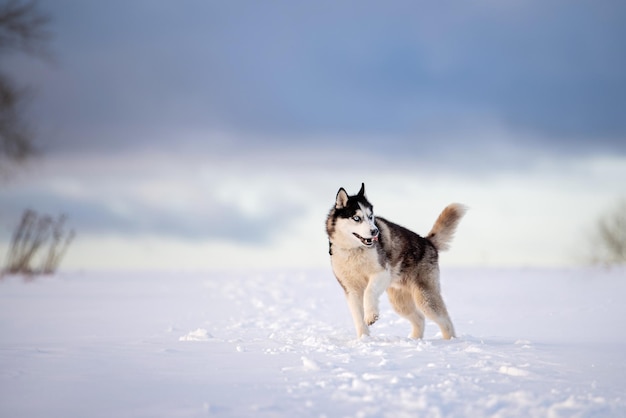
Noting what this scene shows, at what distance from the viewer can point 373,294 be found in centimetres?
669

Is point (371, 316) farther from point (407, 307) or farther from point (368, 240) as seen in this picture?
point (407, 307)

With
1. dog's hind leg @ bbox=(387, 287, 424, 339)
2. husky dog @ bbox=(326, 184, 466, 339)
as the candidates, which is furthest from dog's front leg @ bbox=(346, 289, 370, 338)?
dog's hind leg @ bbox=(387, 287, 424, 339)

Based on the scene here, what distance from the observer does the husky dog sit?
6801 millimetres

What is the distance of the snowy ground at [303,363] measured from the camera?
13.7 feet

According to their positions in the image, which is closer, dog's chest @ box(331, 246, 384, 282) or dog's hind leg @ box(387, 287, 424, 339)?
dog's chest @ box(331, 246, 384, 282)

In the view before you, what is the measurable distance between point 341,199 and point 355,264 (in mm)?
767

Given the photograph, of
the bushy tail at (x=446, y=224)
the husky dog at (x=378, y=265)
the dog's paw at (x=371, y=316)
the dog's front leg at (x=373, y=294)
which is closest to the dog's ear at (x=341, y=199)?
the husky dog at (x=378, y=265)

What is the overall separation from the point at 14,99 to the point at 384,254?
11786 mm

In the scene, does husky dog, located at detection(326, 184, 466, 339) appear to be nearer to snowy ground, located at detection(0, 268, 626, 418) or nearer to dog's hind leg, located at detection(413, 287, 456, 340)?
dog's hind leg, located at detection(413, 287, 456, 340)

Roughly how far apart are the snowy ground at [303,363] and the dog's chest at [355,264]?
0.70 m

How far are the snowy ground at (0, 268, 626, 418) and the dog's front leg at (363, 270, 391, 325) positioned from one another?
0.30m

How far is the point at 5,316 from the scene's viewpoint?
10531 mm

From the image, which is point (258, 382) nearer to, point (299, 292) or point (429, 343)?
point (429, 343)

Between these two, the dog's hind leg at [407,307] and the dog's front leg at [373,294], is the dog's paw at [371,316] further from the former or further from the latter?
the dog's hind leg at [407,307]
